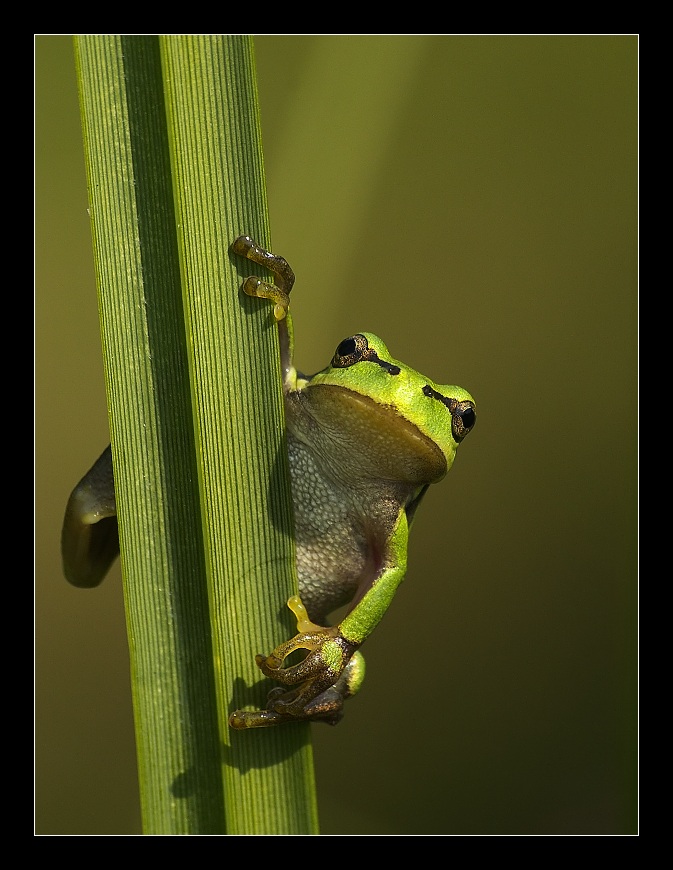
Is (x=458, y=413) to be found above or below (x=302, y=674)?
above

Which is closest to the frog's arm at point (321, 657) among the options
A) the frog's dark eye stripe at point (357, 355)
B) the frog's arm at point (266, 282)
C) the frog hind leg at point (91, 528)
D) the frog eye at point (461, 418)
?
the frog eye at point (461, 418)

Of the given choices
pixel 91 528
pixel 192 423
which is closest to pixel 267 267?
pixel 192 423

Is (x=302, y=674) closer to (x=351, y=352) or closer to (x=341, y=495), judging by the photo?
(x=341, y=495)

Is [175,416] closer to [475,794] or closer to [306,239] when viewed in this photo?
[306,239]

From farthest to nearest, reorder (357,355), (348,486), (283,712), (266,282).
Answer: (348,486)
(357,355)
(283,712)
(266,282)

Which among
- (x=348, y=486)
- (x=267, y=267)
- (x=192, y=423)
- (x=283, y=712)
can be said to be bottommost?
(x=283, y=712)

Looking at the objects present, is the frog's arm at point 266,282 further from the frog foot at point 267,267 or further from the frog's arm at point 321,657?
the frog's arm at point 321,657

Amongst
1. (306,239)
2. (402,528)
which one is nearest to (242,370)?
(402,528)
